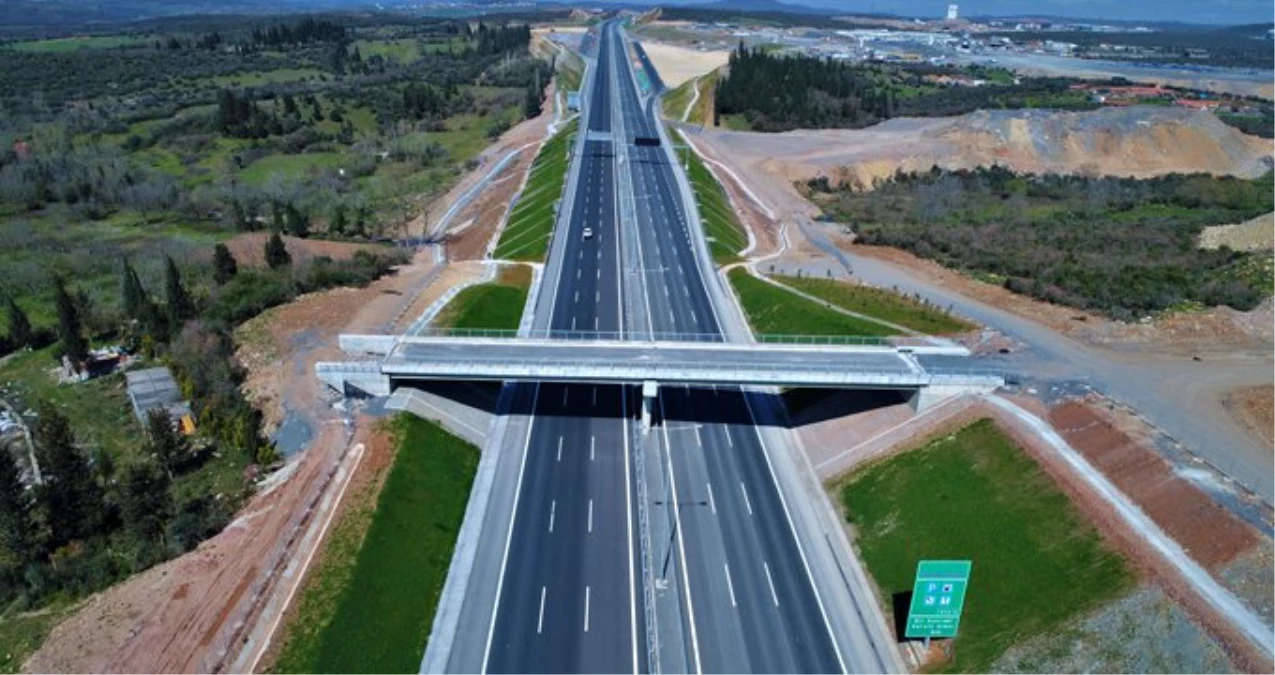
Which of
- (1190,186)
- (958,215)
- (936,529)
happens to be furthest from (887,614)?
(1190,186)

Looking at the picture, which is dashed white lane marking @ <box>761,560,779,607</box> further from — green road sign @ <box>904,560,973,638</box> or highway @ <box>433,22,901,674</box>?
green road sign @ <box>904,560,973,638</box>

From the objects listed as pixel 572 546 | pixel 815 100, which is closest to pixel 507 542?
pixel 572 546

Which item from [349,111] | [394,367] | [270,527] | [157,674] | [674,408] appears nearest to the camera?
[157,674]

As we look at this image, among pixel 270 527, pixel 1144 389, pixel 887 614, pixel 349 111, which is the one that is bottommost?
pixel 887 614

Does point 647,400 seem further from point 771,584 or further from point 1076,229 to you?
point 1076,229

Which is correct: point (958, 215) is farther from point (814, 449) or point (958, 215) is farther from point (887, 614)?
point (887, 614)

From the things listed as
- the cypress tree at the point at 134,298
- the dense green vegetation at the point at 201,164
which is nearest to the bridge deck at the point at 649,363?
the cypress tree at the point at 134,298
